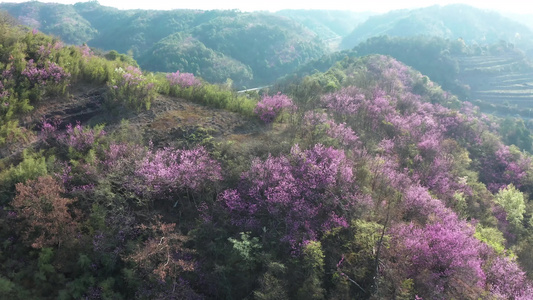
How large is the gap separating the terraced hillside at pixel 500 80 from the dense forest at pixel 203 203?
7695 centimetres

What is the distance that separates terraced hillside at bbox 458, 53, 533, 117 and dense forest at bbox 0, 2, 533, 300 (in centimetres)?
7695

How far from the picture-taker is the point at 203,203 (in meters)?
10.2

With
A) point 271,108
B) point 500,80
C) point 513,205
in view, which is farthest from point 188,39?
point 513,205

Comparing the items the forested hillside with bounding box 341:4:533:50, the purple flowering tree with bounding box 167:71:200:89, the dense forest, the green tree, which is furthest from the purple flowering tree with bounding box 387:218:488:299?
the forested hillside with bounding box 341:4:533:50

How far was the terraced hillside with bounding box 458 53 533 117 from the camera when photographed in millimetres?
75600

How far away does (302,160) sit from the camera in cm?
1160

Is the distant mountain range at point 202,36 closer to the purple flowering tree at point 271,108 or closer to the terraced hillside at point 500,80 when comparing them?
the terraced hillside at point 500,80

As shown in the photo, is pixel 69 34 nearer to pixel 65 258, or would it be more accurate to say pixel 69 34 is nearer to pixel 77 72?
pixel 77 72

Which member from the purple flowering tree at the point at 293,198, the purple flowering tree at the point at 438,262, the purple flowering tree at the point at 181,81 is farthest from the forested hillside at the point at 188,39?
the purple flowering tree at the point at 438,262

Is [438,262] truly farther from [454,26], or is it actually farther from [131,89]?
[454,26]

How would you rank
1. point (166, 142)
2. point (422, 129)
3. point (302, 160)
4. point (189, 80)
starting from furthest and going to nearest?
1. point (422, 129)
2. point (189, 80)
3. point (166, 142)
4. point (302, 160)

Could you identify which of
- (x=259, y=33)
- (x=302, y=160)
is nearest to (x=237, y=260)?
(x=302, y=160)

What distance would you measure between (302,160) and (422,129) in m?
17.5

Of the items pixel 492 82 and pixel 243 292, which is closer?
pixel 243 292
